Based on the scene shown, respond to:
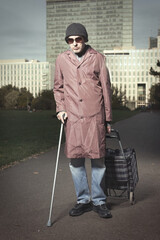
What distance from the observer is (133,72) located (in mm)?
174125

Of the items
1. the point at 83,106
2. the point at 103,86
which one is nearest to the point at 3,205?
the point at 83,106

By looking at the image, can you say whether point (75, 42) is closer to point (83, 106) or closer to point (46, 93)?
point (83, 106)

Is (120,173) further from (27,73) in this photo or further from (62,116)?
(27,73)

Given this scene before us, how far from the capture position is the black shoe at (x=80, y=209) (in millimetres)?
3991

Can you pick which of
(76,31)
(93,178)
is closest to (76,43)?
(76,31)

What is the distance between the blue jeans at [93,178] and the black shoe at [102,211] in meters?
0.05

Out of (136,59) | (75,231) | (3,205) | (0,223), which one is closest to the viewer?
(75,231)

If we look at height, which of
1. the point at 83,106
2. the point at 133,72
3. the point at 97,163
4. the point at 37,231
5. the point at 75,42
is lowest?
the point at 37,231

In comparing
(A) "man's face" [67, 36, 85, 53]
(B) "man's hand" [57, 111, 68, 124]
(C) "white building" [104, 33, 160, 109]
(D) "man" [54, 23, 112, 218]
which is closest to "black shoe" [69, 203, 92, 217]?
(D) "man" [54, 23, 112, 218]

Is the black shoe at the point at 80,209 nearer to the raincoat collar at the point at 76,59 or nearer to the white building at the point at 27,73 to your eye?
the raincoat collar at the point at 76,59

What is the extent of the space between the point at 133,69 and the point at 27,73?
2223 inches

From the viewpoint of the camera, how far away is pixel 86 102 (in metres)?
3.84

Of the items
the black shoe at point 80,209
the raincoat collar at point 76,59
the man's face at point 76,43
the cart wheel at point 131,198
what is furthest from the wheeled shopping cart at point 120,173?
the man's face at point 76,43

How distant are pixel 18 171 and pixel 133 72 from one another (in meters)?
171
